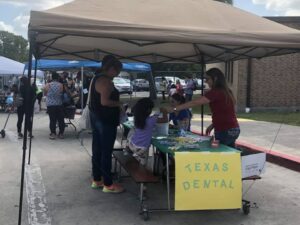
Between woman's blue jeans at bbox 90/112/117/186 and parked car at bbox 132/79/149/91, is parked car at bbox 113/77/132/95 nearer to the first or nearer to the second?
parked car at bbox 132/79/149/91

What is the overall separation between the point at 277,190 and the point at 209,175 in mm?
2205

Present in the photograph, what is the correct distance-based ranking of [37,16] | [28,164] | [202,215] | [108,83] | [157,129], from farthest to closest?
[28,164] < [157,129] < [108,83] < [202,215] < [37,16]

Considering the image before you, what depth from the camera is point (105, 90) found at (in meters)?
6.17

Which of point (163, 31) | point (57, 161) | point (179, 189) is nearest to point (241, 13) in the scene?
point (163, 31)

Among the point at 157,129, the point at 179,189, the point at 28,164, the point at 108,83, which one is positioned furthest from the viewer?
the point at 28,164

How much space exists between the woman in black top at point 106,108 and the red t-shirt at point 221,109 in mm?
1251

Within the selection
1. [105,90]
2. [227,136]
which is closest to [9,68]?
[105,90]

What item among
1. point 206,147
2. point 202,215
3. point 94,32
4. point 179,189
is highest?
point 94,32

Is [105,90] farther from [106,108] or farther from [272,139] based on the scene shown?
[272,139]

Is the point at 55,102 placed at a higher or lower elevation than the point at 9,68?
lower

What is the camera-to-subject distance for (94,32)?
4.85 metres

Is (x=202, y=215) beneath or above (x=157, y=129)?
beneath

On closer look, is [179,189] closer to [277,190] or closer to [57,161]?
[277,190]

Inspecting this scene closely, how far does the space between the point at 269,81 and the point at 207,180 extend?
16644 mm
